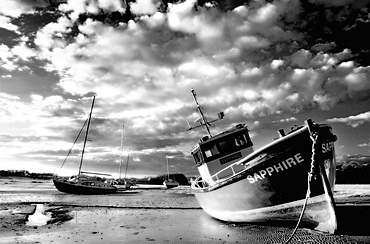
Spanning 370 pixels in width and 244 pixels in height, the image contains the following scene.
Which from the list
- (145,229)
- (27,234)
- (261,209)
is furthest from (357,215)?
(27,234)

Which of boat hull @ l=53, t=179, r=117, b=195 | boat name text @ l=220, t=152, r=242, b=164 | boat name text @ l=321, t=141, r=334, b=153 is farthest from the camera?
boat hull @ l=53, t=179, r=117, b=195

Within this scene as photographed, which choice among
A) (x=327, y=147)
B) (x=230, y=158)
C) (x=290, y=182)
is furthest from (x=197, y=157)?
(x=327, y=147)

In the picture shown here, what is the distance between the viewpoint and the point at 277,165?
7996mm

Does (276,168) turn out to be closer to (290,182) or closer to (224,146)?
(290,182)

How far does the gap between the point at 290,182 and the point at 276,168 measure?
62 cm

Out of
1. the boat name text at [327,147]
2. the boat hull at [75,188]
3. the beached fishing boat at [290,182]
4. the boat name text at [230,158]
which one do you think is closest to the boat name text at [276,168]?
the beached fishing boat at [290,182]

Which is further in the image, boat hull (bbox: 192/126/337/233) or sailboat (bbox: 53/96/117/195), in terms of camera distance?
sailboat (bbox: 53/96/117/195)

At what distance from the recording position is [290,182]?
26.2 feet

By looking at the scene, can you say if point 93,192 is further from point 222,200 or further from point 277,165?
point 277,165

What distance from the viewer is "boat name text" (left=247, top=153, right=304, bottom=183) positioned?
308 inches

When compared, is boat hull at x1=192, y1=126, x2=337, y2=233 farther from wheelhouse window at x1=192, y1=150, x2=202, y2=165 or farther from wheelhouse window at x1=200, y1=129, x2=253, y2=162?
wheelhouse window at x1=192, y1=150, x2=202, y2=165

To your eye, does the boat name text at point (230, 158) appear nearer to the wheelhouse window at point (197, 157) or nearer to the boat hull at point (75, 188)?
the wheelhouse window at point (197, 157)

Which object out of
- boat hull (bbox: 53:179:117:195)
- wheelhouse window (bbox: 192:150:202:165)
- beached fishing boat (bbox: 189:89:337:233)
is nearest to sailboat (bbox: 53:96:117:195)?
boat hull (bbox: 53:179:117:195)

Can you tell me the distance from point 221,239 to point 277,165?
9.63 feet
